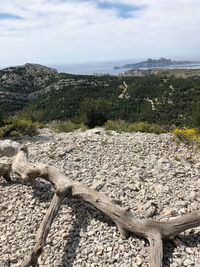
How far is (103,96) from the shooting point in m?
77.8

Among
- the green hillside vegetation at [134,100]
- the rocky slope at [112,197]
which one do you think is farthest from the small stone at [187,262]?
the green hillside vegetation at [134,100]

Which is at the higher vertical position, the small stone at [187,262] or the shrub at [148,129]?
the shrub at [148,129]

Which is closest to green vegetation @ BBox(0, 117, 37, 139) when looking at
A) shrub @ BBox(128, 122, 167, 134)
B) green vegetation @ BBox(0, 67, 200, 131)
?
shrub @ BBox(128, 122, 167, 134)

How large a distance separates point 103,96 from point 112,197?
7552 centimetres

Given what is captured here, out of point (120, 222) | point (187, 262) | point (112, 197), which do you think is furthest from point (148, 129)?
point (187, 262)

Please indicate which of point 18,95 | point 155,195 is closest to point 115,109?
point 18,95

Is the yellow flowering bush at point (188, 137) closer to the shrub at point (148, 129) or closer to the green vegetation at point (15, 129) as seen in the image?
the shrub at point (148, 129)

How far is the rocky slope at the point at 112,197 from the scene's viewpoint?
3.20 metres

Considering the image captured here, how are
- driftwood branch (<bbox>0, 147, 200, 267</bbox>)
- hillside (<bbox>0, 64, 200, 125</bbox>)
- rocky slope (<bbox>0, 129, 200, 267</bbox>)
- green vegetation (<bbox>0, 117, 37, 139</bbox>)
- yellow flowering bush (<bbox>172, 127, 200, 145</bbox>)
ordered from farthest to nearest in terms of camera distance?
hillside (<bbox>0, 64, 200, 125</bbox>) → green vegetation (<bbox>0, 117, 37, 139</bbox>) → yellow flowering bush (<bbox>172, 127, 200, 145</bbox>) → rocky slope (<bbox>0, 129, 200, 267</bbox>) → driftwood branch (<bbox>0, 147, 200, 267</bbox>)

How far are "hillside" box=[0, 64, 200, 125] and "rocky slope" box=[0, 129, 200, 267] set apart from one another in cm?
4414

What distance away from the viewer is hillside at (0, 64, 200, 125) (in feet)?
195

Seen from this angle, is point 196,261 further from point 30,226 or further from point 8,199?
point 8,199

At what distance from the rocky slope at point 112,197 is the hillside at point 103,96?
44137mm

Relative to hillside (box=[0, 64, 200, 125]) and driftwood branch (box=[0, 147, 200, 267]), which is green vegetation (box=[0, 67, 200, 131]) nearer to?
hillside (box=[0, 64, 200, 125])
